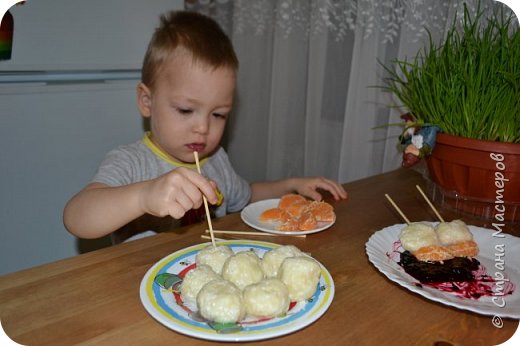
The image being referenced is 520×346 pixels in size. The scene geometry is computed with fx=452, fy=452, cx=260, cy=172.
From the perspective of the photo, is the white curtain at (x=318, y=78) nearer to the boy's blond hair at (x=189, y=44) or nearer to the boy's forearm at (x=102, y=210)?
the boy's blond hair at (x=189, y=44)

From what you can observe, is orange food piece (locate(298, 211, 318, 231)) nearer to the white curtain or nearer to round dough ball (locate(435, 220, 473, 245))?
round dough ball (locate(435, 220, 473, 245))

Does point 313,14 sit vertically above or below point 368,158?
above

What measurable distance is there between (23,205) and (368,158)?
3.76 feet

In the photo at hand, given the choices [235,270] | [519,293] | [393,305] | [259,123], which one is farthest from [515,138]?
[259,123]

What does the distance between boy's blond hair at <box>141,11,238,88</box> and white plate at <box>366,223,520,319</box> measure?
0.62 meters

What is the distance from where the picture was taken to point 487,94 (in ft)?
3.20

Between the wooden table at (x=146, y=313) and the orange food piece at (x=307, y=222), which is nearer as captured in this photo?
the wooden table at (x=146, y=313)

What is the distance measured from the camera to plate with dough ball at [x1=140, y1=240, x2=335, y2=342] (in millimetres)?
554

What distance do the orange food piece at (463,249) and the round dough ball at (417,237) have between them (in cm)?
3

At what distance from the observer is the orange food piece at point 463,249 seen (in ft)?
2.50

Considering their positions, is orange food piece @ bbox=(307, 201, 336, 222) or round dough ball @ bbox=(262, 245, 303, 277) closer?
round dough ball @ bbox=(262, 245, 303, 277)

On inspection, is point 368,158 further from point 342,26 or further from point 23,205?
point 23,205

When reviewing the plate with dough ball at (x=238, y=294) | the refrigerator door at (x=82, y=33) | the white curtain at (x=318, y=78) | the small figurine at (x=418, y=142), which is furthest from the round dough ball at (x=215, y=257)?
the refrigerator door at (x=82, y=33)

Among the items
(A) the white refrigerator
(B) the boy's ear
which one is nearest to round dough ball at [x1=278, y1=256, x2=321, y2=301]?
(B) the boy's ear
